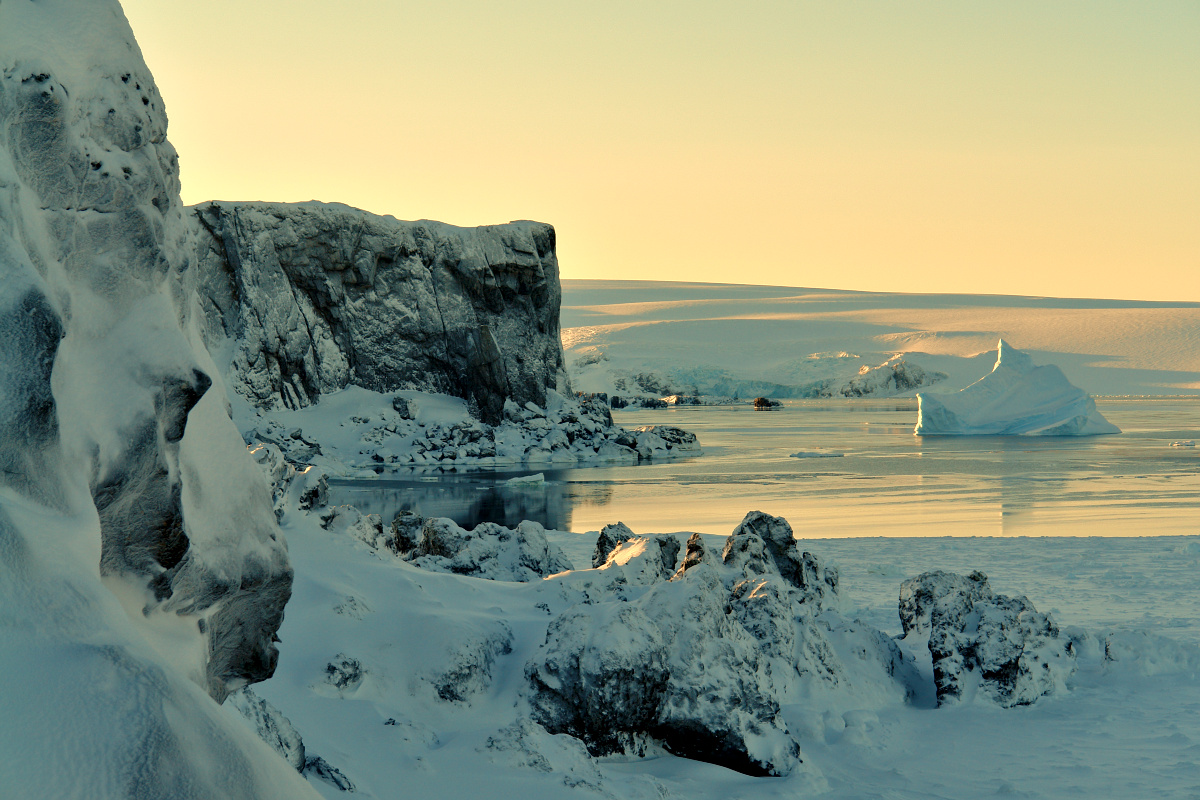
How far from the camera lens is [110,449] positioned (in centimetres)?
182

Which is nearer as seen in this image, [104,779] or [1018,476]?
[104,779]

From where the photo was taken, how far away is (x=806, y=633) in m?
5.62

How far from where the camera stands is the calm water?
13500mm

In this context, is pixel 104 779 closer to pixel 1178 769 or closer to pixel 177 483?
pixel 177 483

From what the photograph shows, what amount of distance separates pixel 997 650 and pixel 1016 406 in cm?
3125

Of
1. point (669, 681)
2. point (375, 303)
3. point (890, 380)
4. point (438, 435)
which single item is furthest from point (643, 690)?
point (890, 380)

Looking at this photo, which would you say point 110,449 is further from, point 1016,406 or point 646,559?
point 1016,406

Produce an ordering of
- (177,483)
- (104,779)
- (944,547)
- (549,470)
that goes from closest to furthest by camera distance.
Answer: (104,779) → (177,483) → (944,547) → (549,470)

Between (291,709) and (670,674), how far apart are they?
1.63m

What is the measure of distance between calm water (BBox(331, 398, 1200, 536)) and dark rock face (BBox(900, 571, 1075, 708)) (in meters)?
6.46

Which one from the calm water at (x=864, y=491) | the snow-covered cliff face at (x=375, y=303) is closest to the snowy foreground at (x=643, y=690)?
the calm water at (x=864, y=491)

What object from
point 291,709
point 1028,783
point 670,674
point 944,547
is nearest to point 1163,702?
point 1028,783

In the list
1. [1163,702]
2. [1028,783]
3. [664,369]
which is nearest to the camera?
[1028,783]

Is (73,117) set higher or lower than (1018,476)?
higher
